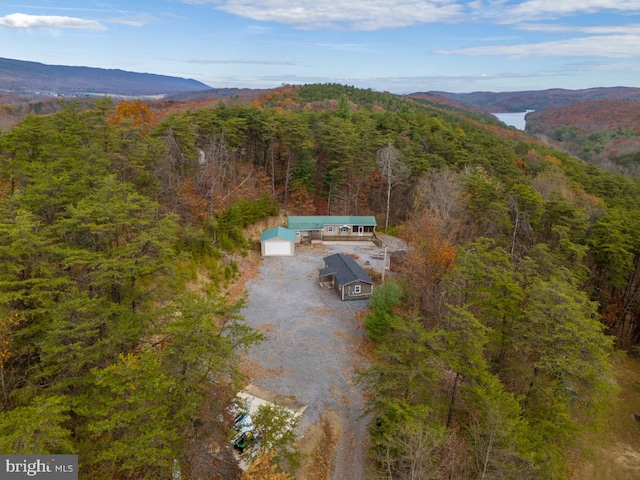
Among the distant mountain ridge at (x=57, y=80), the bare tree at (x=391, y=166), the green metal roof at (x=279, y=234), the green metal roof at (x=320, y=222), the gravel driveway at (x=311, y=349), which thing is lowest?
the gravel driveway at (x=311, y=349)

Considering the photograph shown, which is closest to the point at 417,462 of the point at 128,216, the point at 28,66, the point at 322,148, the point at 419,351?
the point at 419,351

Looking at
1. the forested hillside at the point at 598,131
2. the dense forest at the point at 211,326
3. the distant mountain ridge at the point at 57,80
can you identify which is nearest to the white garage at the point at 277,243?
the dense forest at the point at 211,326

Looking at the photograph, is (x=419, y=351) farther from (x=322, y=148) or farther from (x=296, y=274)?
(x=322, y=148)

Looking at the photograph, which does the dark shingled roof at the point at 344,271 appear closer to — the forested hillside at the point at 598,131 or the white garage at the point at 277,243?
the white garage at the point at 277,243

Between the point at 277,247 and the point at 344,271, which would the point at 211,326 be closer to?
the point at 344,271

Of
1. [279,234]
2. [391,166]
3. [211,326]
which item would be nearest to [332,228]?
[279,234]

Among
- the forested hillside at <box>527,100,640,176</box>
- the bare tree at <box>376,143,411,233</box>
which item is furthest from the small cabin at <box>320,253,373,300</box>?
the forested hillside at <box>527,100,640,176</box>
